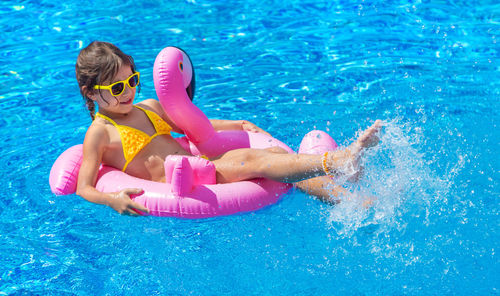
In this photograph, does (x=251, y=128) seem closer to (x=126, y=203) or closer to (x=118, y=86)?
(x=118, y=86)

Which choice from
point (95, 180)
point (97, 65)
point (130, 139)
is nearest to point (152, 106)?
point (130, 139)

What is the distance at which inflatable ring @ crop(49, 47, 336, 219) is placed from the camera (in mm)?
3725

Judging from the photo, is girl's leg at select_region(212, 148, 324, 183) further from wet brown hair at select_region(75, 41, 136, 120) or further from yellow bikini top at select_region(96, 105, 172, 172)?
wet brown hair at select_region(75, 41, 136, 120)

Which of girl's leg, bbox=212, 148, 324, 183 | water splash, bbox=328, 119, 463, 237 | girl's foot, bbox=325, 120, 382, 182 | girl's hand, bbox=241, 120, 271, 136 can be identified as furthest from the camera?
girl's hand, bbox=241, 120, 271, 136

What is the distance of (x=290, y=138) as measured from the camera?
505 cm

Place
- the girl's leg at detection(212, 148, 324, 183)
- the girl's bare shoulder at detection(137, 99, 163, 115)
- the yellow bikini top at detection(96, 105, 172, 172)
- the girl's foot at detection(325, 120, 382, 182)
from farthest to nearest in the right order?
the girl's bare shoulder at detection(137, 99, 163, 115) < the yellow bikini top at detection(96, 105, 172, 172) < the girl's leg at detection(212, 148, 324, 183) < the girl's foot at detection(325, 120, 382, 182)

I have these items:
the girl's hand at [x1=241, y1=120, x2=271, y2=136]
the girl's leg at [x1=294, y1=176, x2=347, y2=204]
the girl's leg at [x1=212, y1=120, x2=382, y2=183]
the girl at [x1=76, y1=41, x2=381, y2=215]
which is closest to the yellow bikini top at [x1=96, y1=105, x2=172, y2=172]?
the girl at [x1=76, y1=41, x2=381, y2=215]

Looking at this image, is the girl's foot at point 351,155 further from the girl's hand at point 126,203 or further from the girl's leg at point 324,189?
the girl's hand at point 126,203

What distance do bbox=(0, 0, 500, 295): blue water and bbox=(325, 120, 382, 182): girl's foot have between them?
0.24 meters

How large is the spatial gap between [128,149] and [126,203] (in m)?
0.48

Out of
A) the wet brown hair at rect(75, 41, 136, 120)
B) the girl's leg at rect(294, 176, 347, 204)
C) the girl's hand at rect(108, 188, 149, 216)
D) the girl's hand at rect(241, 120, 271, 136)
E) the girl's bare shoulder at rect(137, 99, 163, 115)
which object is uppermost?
the wet brown hair at rect(75, 41, 136, 120)

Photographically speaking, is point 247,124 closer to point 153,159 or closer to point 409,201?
point 153,159

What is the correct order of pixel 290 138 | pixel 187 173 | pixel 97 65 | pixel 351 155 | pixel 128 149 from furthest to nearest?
1. pixel 290 138
2. pixel 128 149
3. pixel 97 65
4. pixel 187 173
5. pixel 351 155

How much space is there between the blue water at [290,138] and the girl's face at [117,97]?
79cm
